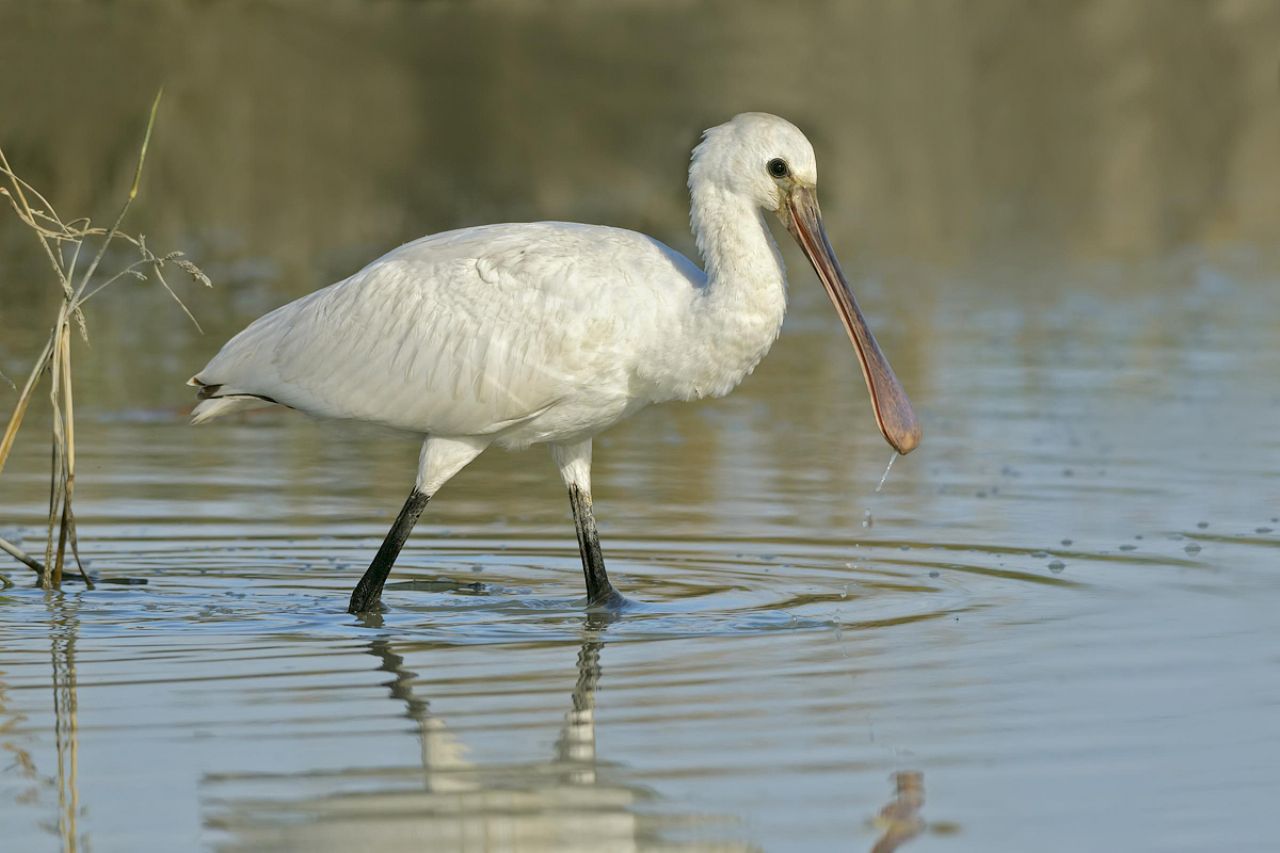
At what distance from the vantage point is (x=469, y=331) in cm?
937

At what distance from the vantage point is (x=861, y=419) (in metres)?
15.3

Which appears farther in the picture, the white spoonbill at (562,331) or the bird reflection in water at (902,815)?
the white spoonbill at (562,331)

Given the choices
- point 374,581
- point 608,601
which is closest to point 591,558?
point 608,601

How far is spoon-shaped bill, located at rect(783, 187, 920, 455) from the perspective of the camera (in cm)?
945

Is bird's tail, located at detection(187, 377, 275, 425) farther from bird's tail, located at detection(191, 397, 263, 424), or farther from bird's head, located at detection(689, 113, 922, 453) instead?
bird's head, located at detection(689, 113, 922, 453)

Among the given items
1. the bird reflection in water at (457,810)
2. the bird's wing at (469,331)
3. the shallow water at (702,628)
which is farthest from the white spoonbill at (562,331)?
the bird reflection in water at (457,810)

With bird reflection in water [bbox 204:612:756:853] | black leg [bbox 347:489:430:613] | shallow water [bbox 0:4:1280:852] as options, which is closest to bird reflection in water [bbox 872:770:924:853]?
shallow water [bbox 0:4:1280:852]

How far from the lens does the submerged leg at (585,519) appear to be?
31.0 feet

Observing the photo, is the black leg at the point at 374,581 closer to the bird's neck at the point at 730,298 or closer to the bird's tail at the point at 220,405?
the bird's tail at the point at 220,405

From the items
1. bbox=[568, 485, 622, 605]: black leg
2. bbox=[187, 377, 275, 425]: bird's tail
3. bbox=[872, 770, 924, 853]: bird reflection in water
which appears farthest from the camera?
bbox=[187, 377, 275, 425]: bird's tail

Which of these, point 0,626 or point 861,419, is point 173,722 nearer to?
point 0,626

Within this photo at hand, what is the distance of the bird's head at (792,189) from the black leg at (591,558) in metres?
1.24

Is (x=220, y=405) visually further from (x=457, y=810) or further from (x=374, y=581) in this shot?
(x=457, y=810)

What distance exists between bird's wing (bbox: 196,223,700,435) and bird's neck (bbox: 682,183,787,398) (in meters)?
0.15
